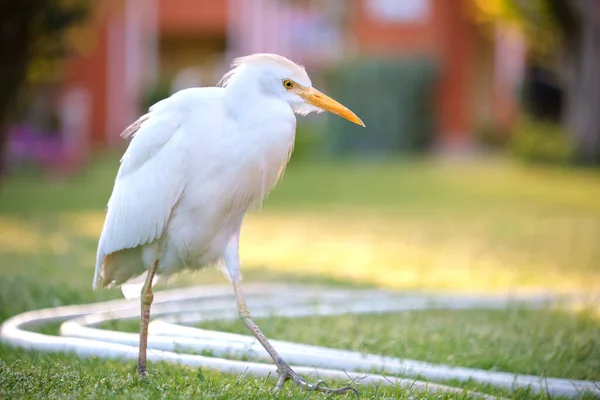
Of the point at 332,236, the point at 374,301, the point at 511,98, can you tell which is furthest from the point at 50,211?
the point at 511,98

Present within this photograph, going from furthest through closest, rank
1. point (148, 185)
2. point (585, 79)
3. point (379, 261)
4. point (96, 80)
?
point (96, 80) < point (585, 79) < point (379, 261) < point (148, 185)

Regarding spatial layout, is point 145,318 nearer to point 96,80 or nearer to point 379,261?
point 379,261

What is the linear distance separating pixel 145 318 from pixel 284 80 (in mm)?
1229

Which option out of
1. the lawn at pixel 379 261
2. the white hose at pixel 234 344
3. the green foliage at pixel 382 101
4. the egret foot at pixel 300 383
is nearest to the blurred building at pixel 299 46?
the green foliage at pixel 382 101

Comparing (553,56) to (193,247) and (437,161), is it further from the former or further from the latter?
(193,247)

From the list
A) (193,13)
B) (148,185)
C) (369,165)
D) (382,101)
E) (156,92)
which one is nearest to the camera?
(148,185)

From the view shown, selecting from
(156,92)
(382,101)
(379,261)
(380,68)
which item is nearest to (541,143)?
(382,101)

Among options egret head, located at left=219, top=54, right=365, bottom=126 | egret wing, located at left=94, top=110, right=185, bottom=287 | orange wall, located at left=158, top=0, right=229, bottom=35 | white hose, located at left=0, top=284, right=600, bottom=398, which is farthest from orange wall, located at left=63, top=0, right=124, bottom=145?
egret head, located at left=219, top=54, right=365, bottom=126

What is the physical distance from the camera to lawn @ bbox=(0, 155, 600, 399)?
408 centimetres

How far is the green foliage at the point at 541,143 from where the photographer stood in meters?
19.2

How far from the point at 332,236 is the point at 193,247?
6.29 metres

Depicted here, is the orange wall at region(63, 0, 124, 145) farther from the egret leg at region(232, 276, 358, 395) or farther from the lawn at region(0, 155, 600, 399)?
the egret leg at region(232, 276, 358, 395)

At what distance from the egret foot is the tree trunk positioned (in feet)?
51.9

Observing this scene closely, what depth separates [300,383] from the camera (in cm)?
369
